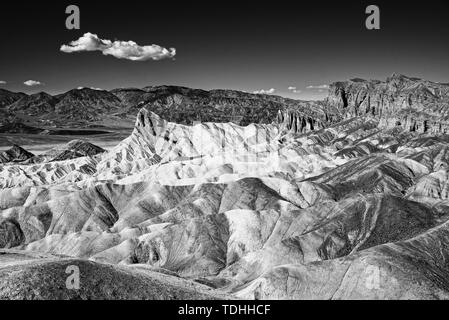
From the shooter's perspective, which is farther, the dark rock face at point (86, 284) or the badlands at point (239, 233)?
the badlands at point (239, 233)

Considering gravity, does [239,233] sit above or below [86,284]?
below

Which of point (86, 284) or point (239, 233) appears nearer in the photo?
point (86, 284)

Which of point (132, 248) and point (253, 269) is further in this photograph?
point (132, 248)

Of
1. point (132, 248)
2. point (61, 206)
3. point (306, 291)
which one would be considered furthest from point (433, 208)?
point (61, 206)

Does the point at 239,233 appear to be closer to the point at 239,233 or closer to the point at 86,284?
the point at 239,233

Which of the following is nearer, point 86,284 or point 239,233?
point 86,284

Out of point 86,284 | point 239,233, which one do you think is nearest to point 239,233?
point 239,233

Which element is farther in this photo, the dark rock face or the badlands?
the badlands
